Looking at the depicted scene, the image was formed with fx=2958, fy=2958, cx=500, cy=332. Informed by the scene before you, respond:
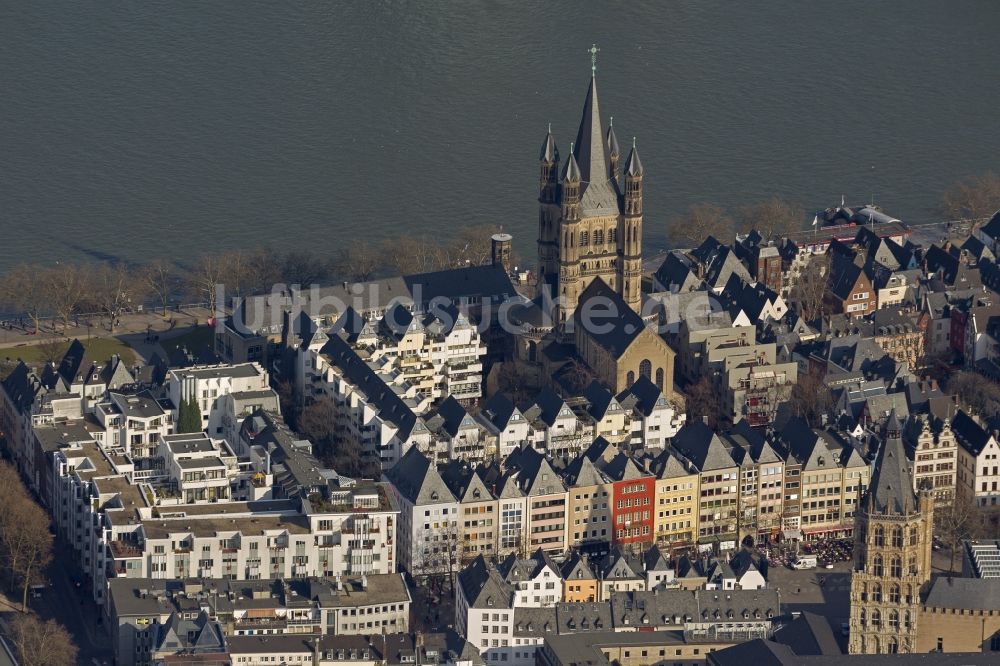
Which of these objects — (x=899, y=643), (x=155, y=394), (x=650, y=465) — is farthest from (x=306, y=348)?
(x=899, y=643)

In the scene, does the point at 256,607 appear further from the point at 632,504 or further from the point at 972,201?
the point at 972,201

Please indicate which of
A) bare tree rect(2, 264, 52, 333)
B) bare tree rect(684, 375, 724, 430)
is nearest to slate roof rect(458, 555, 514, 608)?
bare tree rect(684, 375, 724, 430)

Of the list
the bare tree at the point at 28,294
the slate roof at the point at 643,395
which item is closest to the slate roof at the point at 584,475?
the slate roof at the point at 643,395

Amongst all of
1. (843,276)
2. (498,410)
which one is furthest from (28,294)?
(843,276)

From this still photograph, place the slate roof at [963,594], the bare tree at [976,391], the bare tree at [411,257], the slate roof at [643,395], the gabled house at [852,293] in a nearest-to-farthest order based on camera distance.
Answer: the slate roof at [963,594] → the slate roof at [643,395] → the bare tree at [976,391] → the gabled house at [852,293] → the bare tree at [411,257]

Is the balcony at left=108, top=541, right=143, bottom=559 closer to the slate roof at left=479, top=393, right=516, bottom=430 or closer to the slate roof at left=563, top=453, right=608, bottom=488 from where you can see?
the slate roof at left=563, top=453, right=608, bottom=488

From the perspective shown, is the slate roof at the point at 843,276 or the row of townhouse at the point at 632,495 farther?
the slate roof at the point at 843,276

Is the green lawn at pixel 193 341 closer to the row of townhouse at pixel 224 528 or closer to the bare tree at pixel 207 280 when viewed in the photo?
the bare tree at pixel 207 280
